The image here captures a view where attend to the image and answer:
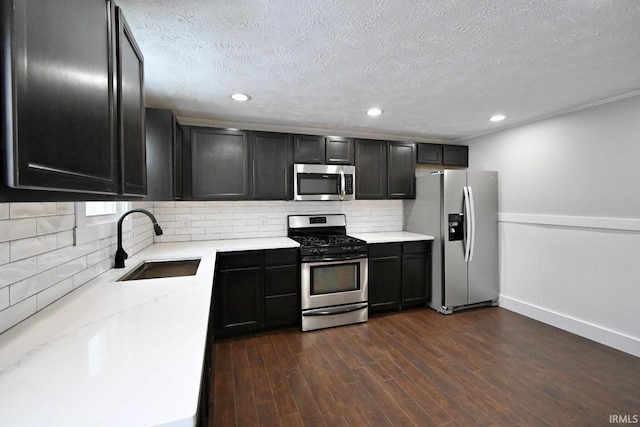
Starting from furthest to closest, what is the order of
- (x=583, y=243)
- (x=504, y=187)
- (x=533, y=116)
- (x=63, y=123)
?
(x=504, y=187)
(x=533, y=116)
(x=583, y=243)
(x=63, y=123)

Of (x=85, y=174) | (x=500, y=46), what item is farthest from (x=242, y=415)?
(x=500, y=46)

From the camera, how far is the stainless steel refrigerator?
336cm

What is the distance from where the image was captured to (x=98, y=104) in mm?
770

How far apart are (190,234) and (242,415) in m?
2.02

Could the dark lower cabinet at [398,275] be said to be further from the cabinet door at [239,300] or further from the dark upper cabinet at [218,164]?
the dark upper cabinet at [218,164]

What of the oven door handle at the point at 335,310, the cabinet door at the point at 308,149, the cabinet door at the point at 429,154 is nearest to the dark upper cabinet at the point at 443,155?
the cabinet door at the point at 429,154

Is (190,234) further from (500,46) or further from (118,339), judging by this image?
(500,46)

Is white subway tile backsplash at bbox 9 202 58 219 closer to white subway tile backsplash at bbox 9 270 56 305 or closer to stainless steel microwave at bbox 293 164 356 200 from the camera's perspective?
white subway tile backsplash at bbox 9 270 56 305

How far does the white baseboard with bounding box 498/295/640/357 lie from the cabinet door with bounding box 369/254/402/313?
145 centimetres

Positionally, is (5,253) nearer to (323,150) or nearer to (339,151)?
(323,150)

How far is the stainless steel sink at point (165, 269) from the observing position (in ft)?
6.79

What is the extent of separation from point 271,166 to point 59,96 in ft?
8.55

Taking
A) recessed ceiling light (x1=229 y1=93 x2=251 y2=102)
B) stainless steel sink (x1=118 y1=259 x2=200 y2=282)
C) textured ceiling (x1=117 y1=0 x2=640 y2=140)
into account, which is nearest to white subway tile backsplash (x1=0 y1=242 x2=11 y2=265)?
stainless steel sink (x1=118 y1=259 x2=200 y2=282)

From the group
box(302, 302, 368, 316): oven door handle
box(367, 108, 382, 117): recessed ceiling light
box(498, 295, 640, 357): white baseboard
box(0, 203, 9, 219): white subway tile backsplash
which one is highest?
box(367, 108, 382, 117): recessed ceiling light
